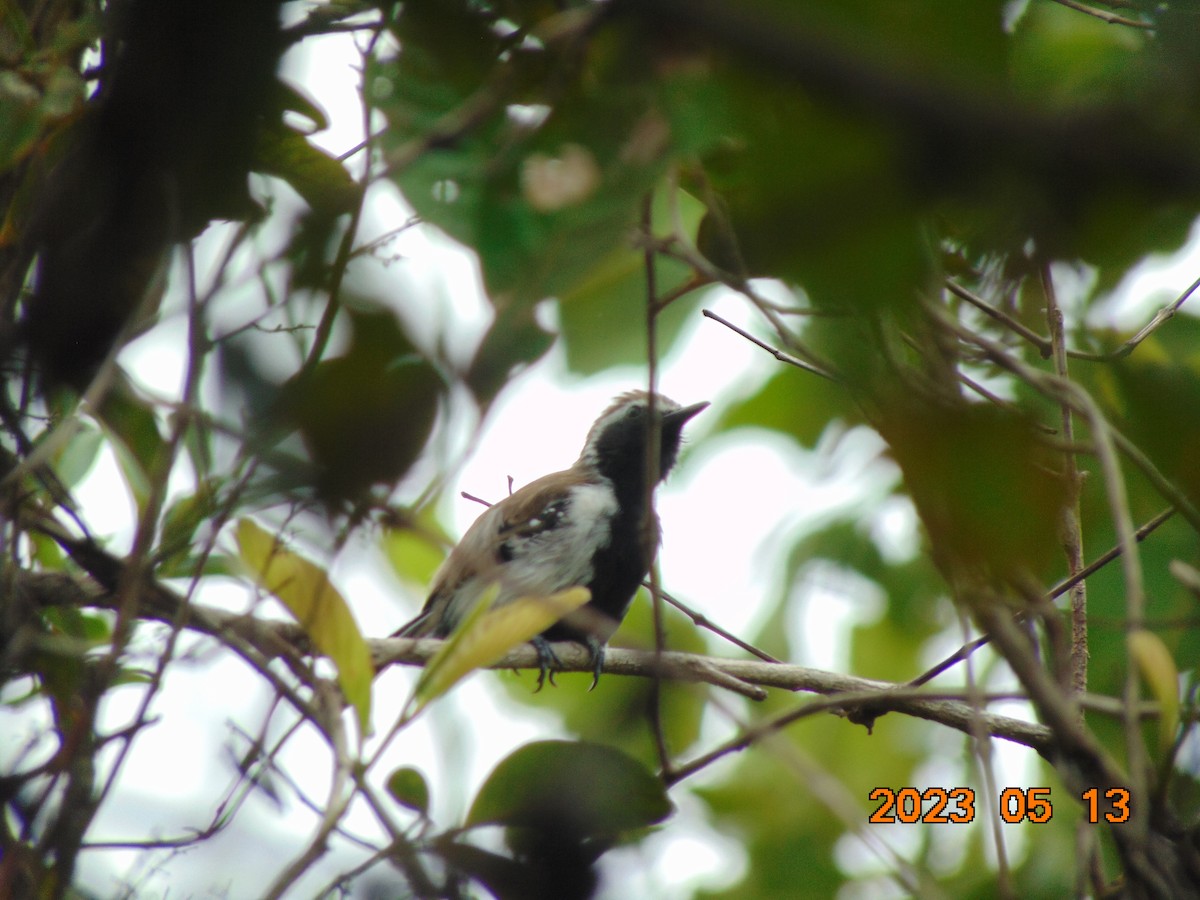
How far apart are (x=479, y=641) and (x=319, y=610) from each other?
0.27 meters

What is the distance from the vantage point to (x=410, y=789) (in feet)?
5.66

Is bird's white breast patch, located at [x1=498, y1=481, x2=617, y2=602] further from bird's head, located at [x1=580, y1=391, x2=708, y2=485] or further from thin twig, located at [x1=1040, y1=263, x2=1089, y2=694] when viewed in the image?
thin twig, located at [x1=1040, y1=263, x2=1089, y2=694]

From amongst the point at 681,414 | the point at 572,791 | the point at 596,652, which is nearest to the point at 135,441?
the point at 572,791

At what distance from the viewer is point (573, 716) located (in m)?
3.79

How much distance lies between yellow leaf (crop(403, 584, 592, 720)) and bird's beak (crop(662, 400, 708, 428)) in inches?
142

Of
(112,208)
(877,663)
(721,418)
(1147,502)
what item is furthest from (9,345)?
(877,663)

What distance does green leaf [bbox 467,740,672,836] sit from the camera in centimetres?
146

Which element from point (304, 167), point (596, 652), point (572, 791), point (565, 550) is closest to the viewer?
point (572, 791)

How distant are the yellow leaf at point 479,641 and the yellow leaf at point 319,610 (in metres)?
0.10

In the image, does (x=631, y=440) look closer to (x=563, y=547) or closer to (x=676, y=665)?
(x=563, y=547)

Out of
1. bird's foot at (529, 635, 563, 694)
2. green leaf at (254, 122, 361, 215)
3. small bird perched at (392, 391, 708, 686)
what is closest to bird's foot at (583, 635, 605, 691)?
small bird perched at (392, 391, 708, 686)

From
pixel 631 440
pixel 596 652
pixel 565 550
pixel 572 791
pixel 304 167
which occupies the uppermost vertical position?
pixel 631 440

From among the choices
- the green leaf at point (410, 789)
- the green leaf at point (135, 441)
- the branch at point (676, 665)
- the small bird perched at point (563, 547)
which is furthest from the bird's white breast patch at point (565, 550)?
the green leaf at point (410, 789)

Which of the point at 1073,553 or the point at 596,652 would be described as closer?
the point at 1073,553
